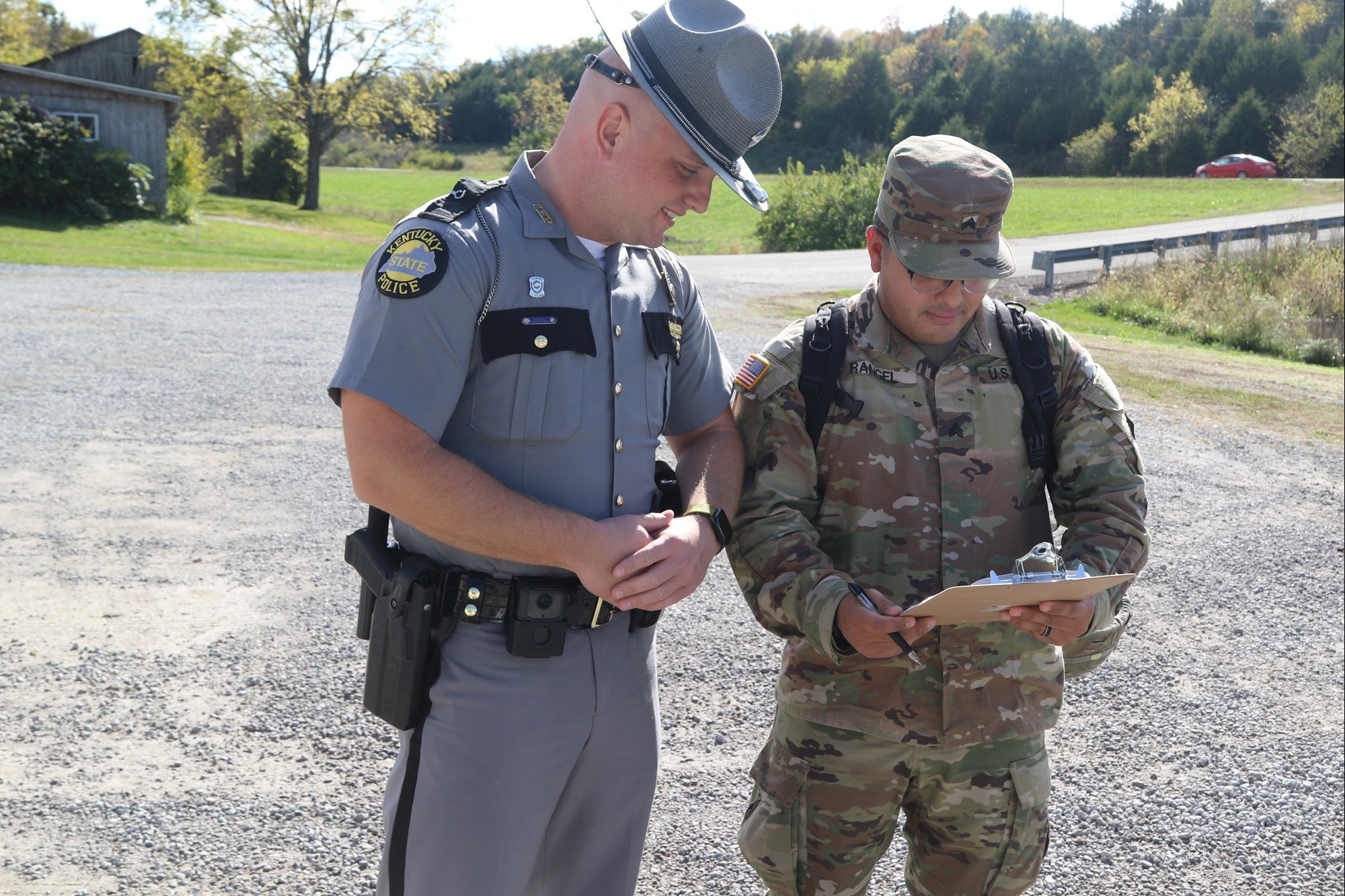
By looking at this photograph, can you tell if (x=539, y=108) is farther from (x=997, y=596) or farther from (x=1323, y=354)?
(x=997, y=596)

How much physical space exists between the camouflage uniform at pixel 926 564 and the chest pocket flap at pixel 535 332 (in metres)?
Result: 0.50

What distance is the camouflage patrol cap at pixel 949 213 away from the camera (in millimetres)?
2260

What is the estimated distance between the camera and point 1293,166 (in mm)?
48688

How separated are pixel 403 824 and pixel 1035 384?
5.14 ft

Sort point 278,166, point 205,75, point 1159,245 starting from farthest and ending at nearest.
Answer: point 278,166
point 205,75
point 1159,245

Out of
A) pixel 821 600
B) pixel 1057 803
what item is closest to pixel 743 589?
pixel 821 600

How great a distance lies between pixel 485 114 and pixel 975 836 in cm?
9553

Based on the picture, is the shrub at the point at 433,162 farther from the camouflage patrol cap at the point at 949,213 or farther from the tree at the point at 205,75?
the camouflage patrol cap at the point at 949,213

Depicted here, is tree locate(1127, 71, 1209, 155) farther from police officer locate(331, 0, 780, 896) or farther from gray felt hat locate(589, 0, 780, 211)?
police officer locate(331, 0, 780, 896)

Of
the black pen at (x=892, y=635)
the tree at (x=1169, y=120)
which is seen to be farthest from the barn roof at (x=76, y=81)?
the tree at (x=1169, y=120)

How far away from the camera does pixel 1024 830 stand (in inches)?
91.2

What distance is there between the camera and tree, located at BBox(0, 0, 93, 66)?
41.7 meters

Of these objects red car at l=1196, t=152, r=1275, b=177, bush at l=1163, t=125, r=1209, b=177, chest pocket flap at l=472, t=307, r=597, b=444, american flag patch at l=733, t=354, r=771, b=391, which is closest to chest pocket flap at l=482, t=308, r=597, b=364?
chest pocket flap at l=472, t=307, r=597, b=444

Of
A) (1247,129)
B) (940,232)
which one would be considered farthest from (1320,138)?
(940,232)
